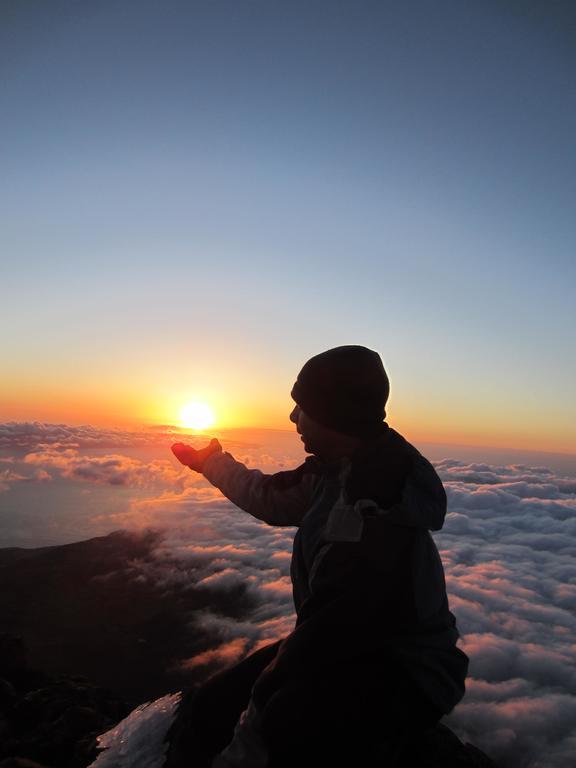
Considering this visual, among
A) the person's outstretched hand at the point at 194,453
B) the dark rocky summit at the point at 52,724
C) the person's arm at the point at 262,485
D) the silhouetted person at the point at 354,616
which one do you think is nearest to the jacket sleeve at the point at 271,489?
the person's arm at the point at 262,485

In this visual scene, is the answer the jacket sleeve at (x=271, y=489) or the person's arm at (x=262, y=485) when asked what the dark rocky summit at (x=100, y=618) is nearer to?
the person's arm at (x=262, y=485)

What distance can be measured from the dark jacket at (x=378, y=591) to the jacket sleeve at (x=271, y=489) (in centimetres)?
44

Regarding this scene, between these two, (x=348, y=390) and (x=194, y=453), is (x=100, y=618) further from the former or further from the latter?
(x=348, y=390)

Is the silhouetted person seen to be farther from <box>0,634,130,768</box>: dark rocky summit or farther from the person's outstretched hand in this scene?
<box>0,634,130,768</box>: dark rocky summit

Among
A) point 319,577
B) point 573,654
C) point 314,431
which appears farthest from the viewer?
point 573,654

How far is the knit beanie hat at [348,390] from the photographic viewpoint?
116 inches

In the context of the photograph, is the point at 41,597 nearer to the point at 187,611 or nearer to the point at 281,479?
the point at 187,611

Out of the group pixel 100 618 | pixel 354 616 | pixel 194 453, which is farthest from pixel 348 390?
pixel 100 618

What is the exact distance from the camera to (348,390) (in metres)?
2.96

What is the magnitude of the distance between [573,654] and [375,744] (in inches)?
3270

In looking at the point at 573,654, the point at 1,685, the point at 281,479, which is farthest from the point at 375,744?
the point at 573,654

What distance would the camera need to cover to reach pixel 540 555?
94.6 m

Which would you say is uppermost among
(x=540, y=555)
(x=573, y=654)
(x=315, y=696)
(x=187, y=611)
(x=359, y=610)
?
(x=359, y=610)

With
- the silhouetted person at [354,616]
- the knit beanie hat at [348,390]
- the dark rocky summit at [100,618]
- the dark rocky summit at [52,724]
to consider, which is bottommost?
the dark rocky summit at [100,618]
